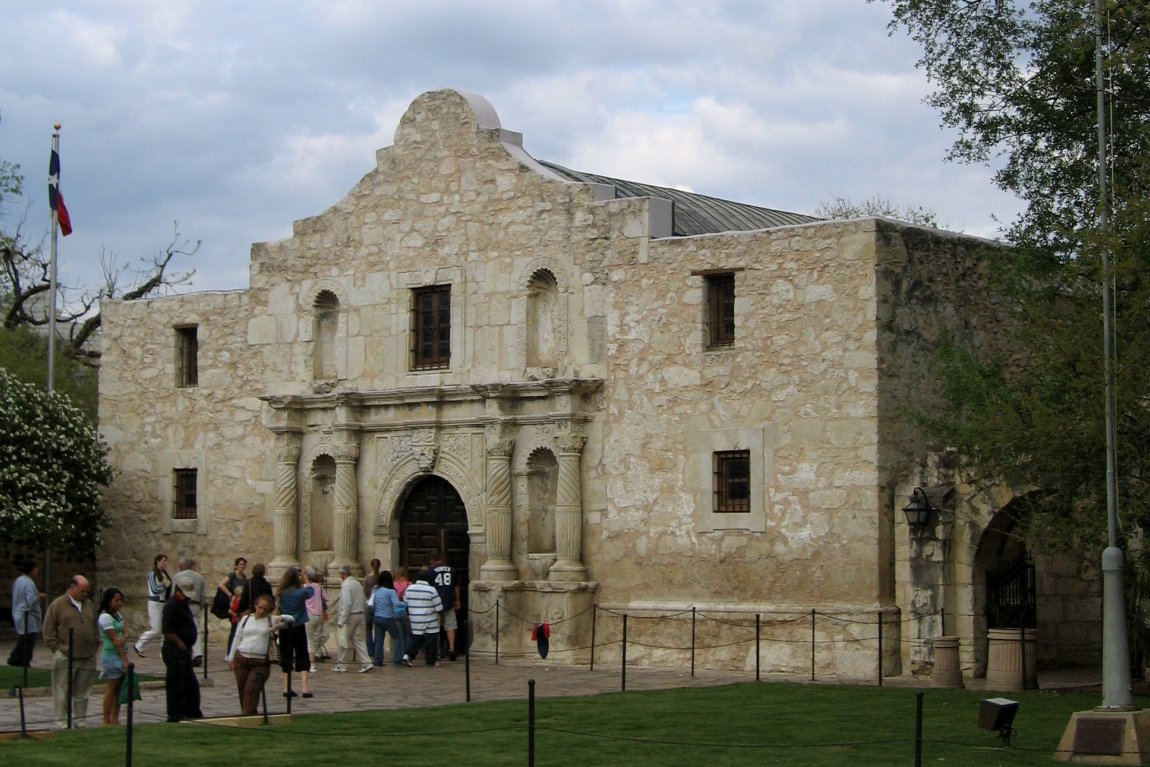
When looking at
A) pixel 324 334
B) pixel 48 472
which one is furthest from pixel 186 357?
pixel 324 334

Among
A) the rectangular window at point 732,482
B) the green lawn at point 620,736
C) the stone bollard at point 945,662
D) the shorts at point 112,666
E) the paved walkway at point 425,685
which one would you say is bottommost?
the paved walkway at point 425,685

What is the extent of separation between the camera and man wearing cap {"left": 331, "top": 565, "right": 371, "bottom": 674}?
25.2 m

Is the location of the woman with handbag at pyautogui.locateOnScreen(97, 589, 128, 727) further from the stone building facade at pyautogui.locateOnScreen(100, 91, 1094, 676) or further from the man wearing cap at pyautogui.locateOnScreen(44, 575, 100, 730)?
the stone building facade at pyautogui.locateOnScreen(100, 91, 1094, 676)

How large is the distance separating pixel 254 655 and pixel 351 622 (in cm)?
720

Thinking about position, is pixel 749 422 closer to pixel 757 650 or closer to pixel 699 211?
pixel 757 650

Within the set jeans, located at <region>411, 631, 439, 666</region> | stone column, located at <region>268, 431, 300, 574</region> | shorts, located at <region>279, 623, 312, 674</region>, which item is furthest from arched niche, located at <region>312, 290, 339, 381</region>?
shorts, located at <region>279, 623, 312, 674</region>

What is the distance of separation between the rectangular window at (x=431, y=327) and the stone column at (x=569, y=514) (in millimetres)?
2729

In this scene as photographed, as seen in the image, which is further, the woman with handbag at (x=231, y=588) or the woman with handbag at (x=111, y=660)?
the woman with handbag at (x=231, y=588)

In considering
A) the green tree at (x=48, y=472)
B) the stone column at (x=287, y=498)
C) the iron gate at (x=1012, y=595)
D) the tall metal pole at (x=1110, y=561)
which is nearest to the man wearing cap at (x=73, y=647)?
the tall metal pole at (x=1110, y=561)

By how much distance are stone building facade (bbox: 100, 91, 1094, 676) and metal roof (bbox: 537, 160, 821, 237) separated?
4.0 inches

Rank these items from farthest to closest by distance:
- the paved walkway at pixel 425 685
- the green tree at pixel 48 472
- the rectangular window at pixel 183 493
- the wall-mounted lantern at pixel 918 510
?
the rectangular window at pixel 183 493 → the green tree at pixel 48 472 → the wall-mounted lantern at pixel 918 510 → the paved walkway at pixel 425 685

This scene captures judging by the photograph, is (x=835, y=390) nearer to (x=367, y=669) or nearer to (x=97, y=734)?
(x=367, y=669)

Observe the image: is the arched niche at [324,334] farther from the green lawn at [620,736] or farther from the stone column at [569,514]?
the green lawn at [620,736]

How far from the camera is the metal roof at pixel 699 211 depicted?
28.7m
